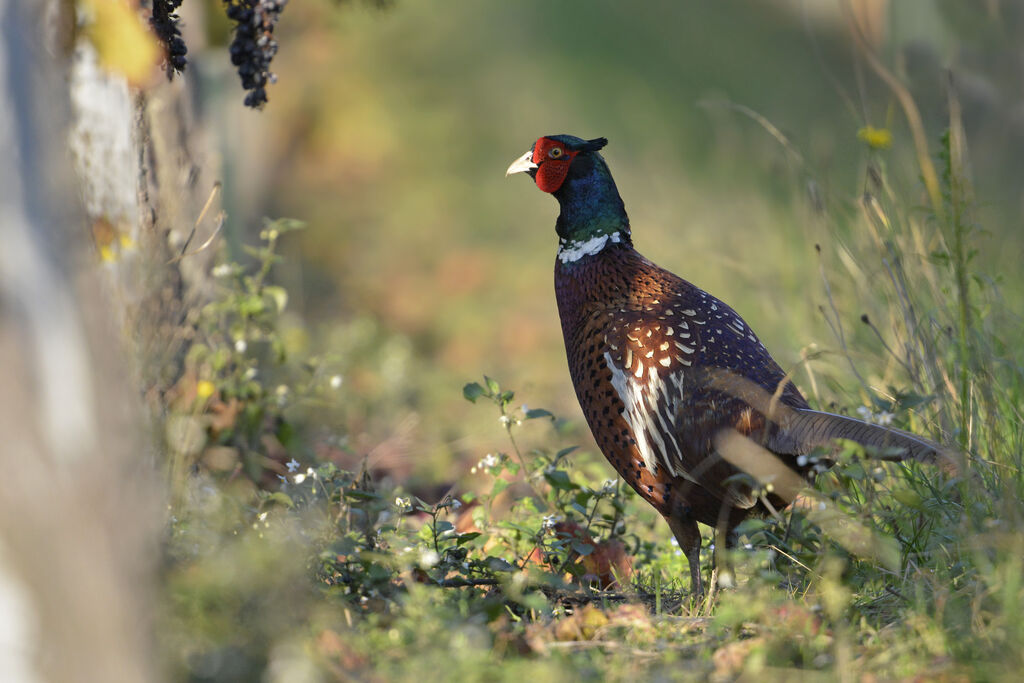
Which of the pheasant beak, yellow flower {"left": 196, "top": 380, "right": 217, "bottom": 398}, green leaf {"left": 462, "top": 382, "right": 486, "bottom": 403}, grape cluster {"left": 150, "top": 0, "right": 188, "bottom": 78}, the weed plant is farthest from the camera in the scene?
yellow flower {"left": 196, "top": 380, "right": 217, "bottom": 398}

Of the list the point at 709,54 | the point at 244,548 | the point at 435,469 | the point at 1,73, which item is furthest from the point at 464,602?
the point at 709,54

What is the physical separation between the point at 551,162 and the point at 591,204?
0.20 metres

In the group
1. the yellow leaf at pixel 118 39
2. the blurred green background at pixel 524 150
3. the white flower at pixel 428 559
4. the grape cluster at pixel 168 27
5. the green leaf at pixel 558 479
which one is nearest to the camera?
the yellow leaf at pixel 118 39

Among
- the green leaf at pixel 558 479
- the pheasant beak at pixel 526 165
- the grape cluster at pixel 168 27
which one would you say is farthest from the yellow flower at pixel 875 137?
the grape cluster at pixel 168 27

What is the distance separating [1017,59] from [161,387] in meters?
3.71

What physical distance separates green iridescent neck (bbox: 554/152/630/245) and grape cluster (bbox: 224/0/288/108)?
3.39 ft

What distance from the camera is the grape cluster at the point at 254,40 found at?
289 centimetres

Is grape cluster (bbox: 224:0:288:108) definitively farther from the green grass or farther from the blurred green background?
the green grass

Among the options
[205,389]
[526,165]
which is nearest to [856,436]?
[526,165]

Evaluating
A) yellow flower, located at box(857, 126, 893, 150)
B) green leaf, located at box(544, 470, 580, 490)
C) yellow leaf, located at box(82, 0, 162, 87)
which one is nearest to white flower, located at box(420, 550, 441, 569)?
green leaf, located at box(544, 470, 580, 490)

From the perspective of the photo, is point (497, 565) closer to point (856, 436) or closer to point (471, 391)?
point (471, 391)

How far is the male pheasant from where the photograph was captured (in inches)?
111

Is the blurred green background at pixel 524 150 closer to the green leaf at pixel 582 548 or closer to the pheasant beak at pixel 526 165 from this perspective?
the pheasant beak at pixel 526 165

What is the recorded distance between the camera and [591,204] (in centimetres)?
335
